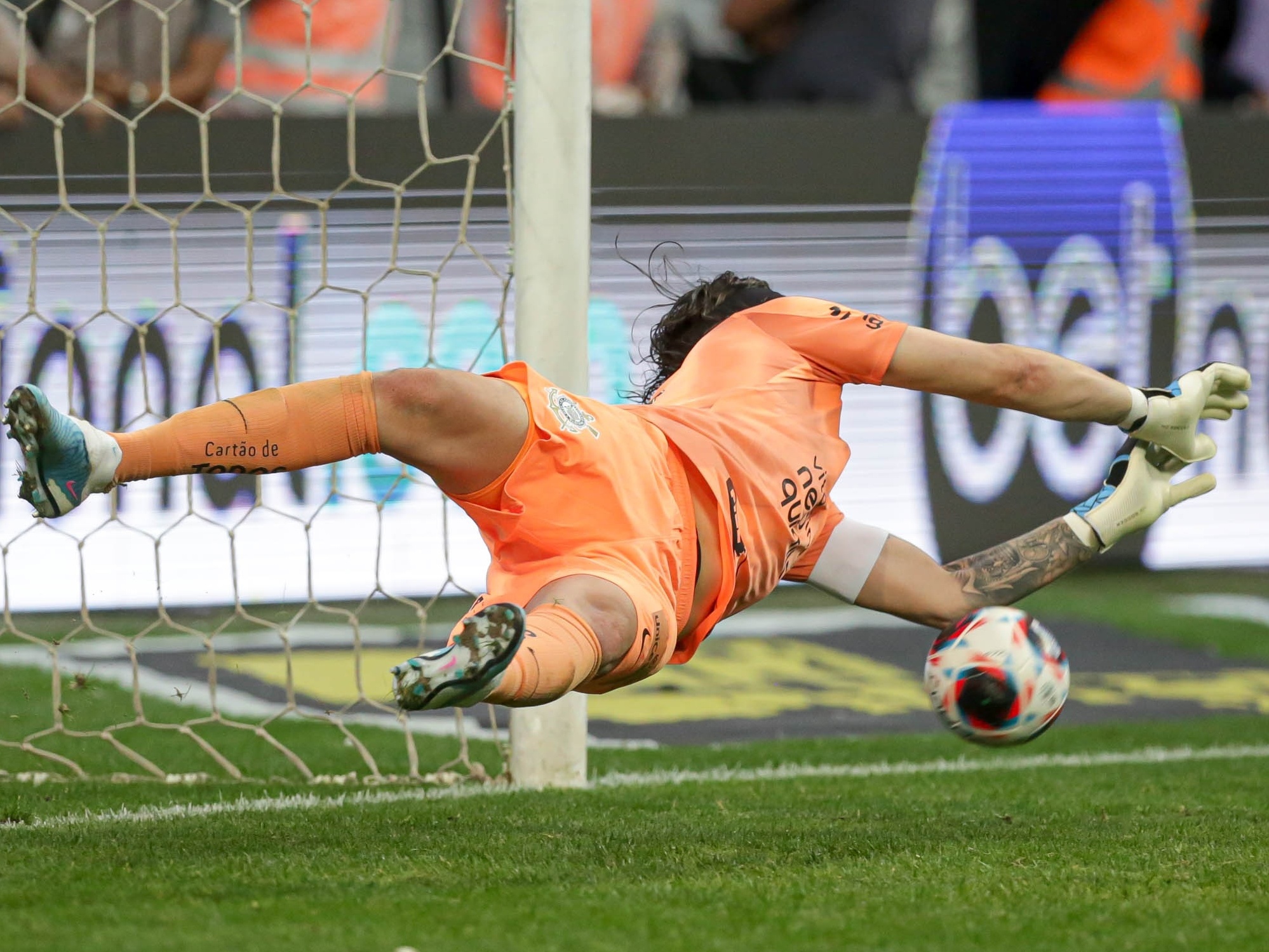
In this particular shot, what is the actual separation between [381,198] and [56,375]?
1.55 metres

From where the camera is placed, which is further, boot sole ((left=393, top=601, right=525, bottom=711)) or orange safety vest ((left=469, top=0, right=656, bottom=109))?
orange safety vest ((left=469, top=0, right=656, bottom=109))

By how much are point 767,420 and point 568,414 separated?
525 millimetres

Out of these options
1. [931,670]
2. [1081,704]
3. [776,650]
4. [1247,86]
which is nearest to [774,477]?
[931,670]

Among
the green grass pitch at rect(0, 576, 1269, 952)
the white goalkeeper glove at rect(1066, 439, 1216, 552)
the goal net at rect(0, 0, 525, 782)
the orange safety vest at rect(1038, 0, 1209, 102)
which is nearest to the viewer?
the green grass pitch at rect(0, 576, 1269, 952)

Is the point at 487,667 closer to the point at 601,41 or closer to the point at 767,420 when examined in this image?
the point at 767,420

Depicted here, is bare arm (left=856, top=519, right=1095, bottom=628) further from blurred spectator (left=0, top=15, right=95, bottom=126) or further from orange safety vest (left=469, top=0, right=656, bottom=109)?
orange safety vest (left=469, top=0, right=656, bottom=109)

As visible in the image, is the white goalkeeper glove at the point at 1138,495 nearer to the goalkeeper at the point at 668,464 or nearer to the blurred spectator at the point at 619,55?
the goalkeeper at the point at 668,464

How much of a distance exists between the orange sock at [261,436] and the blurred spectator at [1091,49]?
6.83 m

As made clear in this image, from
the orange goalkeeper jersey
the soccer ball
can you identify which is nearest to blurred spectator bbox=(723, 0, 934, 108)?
the orange goalkeeper jersey

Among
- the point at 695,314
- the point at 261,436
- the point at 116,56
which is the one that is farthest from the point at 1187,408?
the point at 116,56

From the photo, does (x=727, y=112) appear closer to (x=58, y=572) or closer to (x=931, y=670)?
(x=58, y=572)

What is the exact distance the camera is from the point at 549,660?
2.54 m

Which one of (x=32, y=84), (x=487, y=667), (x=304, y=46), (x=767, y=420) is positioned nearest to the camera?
(x=487, y=667)

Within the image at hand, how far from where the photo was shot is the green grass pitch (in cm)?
234
